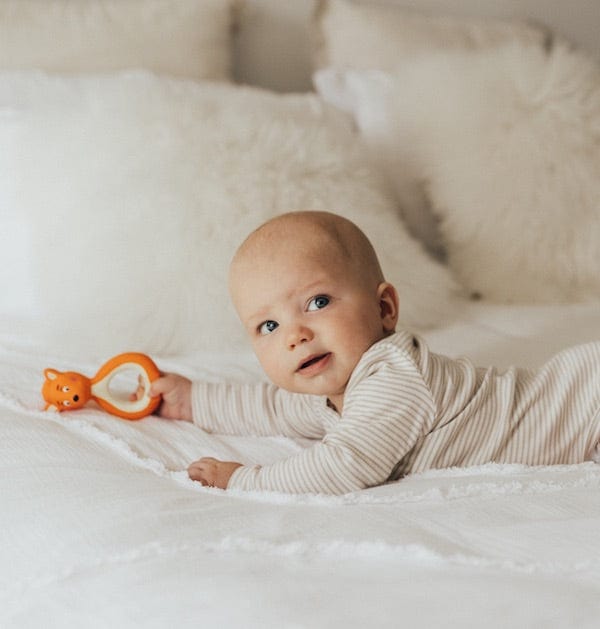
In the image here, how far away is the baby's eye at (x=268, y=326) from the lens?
1.21 meters

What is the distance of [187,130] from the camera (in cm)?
166

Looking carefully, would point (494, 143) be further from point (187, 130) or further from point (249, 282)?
point (249, 282)

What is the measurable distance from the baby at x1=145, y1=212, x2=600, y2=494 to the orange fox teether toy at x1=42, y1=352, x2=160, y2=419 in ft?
0.67

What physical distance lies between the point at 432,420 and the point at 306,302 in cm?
22

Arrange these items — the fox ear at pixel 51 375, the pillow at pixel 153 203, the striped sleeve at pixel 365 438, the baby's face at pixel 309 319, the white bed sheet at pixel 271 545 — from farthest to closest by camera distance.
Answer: the pillow at pixel 153 203, the fox ear at pixel 51 375, the baby's face at pixel 309 319, the striped sleeve at pixel 365 438, the white bed sheet at pixel 271 545

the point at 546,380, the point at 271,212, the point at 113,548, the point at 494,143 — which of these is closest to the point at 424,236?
the point at 494,143

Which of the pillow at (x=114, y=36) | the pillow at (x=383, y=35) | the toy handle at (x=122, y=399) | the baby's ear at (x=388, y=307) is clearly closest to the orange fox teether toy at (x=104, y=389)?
the toy handle at (x=122, y=399)

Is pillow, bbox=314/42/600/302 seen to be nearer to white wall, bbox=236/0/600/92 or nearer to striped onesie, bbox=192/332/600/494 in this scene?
white wall, bbox=236/0/600/92

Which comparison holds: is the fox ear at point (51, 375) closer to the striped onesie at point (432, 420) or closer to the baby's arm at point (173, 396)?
the baby's arm at point (173, 396)

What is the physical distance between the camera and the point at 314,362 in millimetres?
1188

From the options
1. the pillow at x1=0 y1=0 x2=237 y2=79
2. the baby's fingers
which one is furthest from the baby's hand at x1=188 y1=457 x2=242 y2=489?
the pillow at x1=0 y1=0 x2=237 y2=79

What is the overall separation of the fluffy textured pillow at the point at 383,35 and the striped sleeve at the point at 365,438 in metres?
1.23

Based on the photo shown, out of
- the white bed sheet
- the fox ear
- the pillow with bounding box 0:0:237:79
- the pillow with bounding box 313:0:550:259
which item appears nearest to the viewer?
the white bed sheet

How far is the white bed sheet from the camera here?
726 mm
